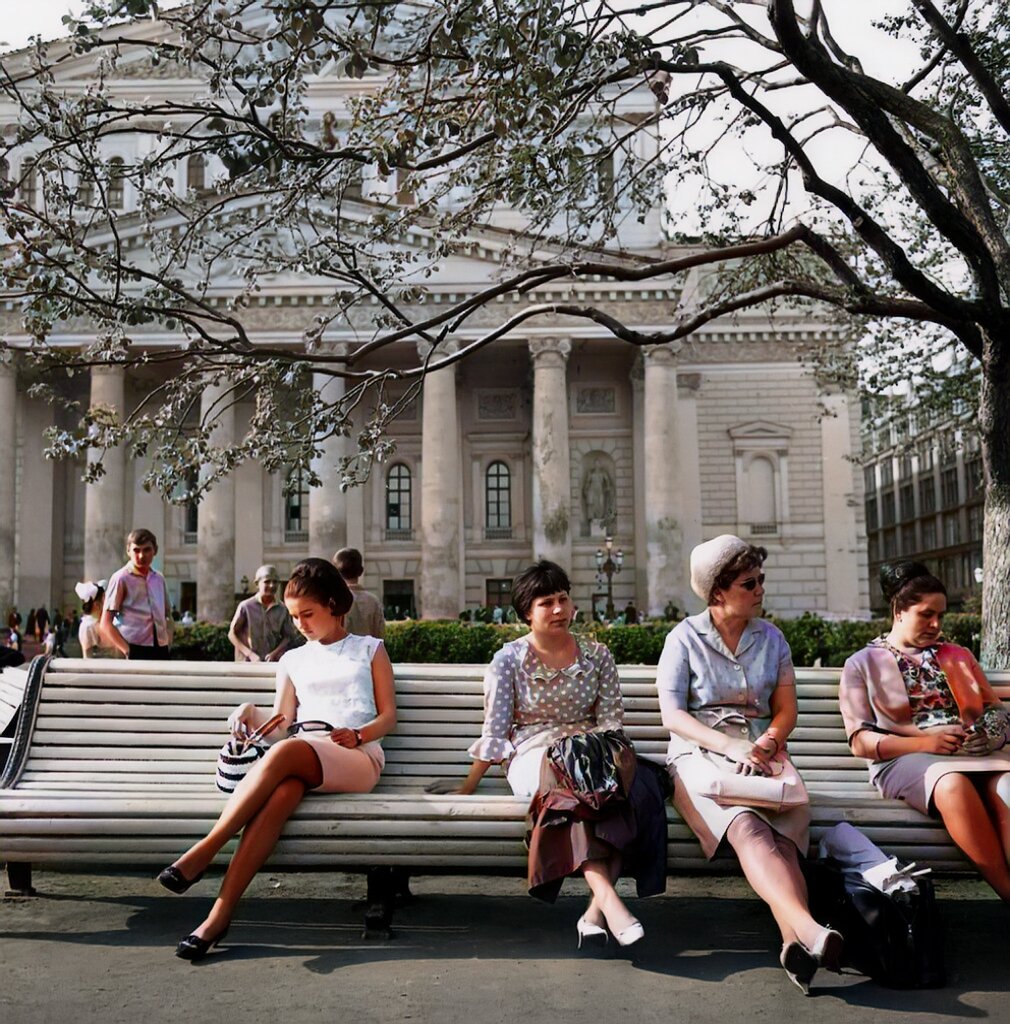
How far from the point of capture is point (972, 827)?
14.4ft

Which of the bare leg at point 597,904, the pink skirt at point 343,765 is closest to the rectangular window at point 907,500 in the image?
the pink skirt at point 343,765

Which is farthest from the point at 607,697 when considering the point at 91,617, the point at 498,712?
the point at 91,617

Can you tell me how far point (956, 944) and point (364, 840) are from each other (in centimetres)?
234

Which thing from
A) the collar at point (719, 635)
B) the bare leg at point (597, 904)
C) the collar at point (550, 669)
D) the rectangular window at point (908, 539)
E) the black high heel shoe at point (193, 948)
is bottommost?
the black high heel shoe at point (193, 948)

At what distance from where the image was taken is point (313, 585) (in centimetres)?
507

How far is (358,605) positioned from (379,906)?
4040mm

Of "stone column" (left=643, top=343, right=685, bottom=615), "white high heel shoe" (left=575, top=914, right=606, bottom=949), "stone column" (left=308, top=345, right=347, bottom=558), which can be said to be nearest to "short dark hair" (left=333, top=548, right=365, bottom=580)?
"white high heel shoe" (left=575, top=914, right=606, bottom=949)

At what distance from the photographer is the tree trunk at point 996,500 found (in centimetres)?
888

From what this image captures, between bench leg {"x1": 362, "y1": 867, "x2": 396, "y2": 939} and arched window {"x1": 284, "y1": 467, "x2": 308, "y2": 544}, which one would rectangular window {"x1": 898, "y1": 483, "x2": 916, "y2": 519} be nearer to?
arched window {"x1": 284, "y1": 467, "x2": 308, "y2": 544}

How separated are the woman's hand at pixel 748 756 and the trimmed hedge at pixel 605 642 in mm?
15668

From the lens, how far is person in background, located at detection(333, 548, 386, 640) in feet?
27.6

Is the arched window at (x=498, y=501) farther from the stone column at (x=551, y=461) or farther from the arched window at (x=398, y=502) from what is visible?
the stone column at (x=551, y=461)

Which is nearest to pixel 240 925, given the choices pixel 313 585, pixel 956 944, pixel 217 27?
pixel 313 585

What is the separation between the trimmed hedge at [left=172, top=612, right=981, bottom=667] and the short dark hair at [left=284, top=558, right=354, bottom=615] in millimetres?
15072
